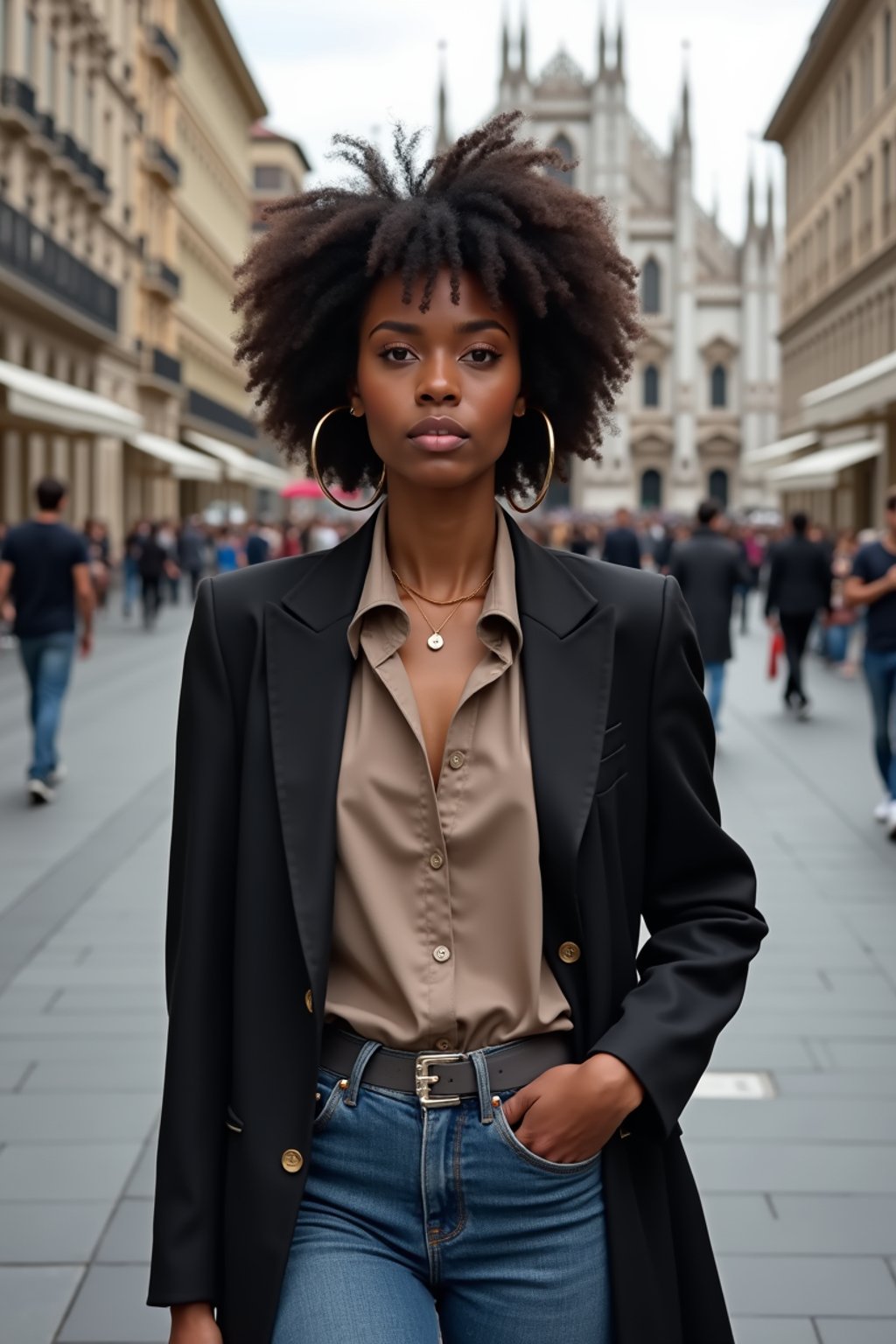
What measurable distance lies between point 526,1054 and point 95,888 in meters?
6.53

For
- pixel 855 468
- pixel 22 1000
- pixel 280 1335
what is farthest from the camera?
pixel 855 468

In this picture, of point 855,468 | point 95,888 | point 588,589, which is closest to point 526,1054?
point 588,589

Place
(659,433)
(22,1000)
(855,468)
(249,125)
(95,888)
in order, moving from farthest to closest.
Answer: (659,433), (249,125), (855,468), (95,888), (22,1000)

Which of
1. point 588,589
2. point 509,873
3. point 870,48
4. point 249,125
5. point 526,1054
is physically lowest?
point 526,1054

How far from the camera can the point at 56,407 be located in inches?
925

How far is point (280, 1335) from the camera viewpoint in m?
2.03

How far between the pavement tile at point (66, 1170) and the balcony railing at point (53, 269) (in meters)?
27.5

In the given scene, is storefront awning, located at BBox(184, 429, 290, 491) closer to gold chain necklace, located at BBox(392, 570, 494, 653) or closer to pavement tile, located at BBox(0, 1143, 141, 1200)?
pavement tile, located at BBox(0, 1143, 141, 1200)

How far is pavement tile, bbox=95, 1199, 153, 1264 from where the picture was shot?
13.6 ft

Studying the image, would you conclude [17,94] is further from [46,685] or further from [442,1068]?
[442,1068]

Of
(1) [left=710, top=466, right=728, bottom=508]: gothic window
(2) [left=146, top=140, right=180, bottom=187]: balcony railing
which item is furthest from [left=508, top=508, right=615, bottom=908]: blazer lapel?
(1) [left=710, top=466, right=728, bottom=508]: gothic window

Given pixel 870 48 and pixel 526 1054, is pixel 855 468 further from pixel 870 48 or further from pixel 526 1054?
pixel 526 1054

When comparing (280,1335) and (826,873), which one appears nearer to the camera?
(280,1335)

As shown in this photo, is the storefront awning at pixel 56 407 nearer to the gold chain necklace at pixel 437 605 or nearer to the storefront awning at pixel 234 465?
the gold chain necklace at pixel 437 605
